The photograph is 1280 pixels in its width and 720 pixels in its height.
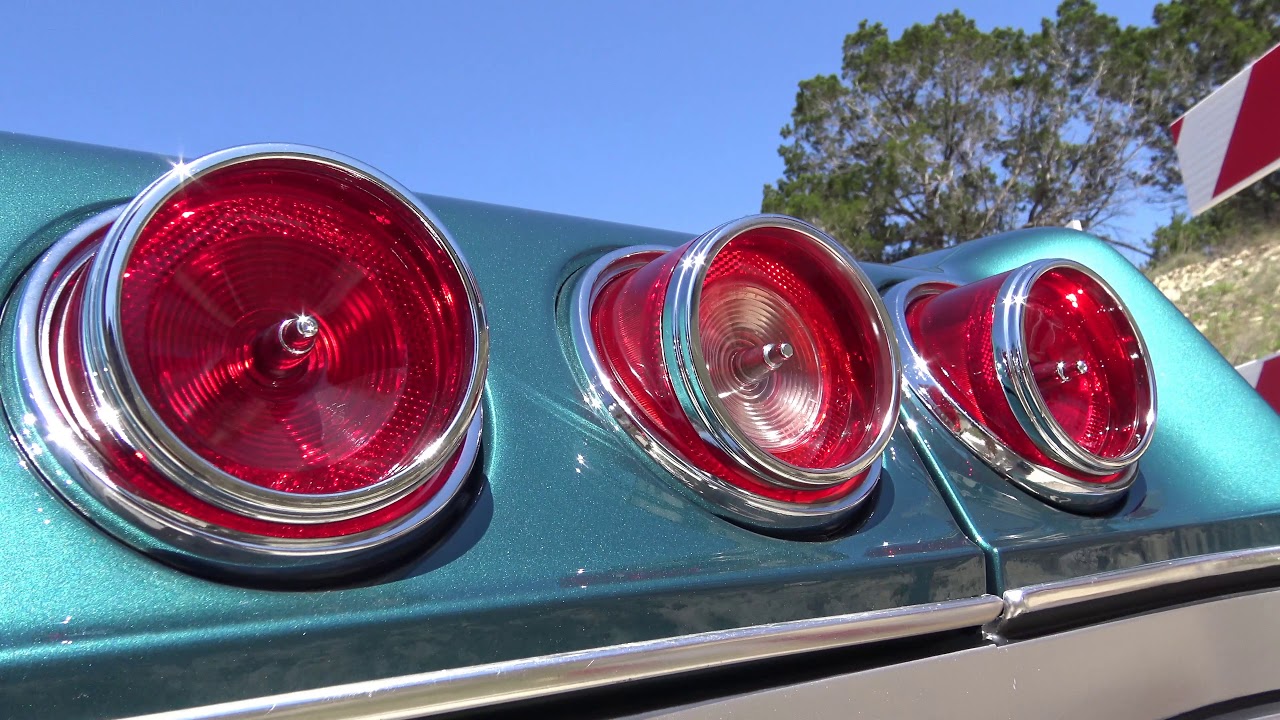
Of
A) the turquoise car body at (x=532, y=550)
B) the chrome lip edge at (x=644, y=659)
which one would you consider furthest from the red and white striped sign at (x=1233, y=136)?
the chrome lip edge at (x=644, y=659)

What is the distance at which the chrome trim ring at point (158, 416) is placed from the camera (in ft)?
1.93

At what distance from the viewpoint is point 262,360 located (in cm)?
70

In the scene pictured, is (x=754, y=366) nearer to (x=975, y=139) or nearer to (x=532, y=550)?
(x=532, y=550)

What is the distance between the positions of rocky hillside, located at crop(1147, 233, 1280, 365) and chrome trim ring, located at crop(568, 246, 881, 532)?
26.4ft

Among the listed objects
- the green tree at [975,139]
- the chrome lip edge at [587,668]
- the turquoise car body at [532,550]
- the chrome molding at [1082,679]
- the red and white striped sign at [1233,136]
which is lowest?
the chrome molding at [1082,679]

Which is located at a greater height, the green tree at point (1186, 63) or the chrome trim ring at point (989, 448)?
the green tree at point (1186, 63)

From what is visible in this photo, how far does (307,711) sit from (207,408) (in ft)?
0.72

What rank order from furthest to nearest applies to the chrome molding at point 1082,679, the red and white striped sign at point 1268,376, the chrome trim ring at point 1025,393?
the red and white striped sign at point 1268,376
the chrome trim ring at point 1025,393
the chrome molding at point 1082,679

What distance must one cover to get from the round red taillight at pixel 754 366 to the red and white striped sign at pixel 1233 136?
5.91 feet

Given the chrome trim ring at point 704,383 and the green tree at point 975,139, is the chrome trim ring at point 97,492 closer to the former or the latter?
the chrome trim ring at point 704,383

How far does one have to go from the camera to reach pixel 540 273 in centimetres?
104

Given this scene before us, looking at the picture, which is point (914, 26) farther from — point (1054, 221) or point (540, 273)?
point (540, 273)

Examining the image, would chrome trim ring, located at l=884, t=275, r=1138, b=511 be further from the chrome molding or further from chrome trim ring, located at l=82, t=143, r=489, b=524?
chrome trim ring, located at l=82, t=143, r=489, b=524

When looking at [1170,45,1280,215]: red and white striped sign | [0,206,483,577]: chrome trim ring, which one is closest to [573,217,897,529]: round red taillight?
[0,206,483,577]: chrome trim ring
